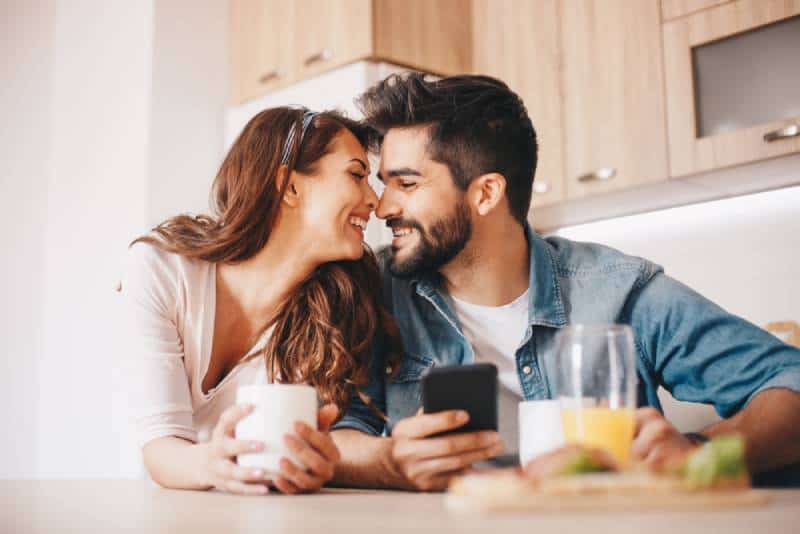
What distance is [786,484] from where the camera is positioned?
4.74 feet

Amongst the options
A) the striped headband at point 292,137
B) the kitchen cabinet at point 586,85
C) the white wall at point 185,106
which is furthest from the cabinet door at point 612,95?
the white wall at point 185,106

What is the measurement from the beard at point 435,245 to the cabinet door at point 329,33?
1100 mm

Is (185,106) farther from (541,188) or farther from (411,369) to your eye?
(411,369)

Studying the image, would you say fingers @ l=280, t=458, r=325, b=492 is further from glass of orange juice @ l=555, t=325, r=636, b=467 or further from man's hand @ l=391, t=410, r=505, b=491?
glass of orange juice @ l=555, t=325, r=636, b=467

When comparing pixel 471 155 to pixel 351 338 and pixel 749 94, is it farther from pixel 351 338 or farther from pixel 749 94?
pixel 749 94

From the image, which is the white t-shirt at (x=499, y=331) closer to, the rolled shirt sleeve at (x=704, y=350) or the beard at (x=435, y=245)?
the beard at (x=435, y=245)

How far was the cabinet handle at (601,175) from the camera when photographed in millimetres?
2508

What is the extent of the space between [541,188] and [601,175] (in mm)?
204

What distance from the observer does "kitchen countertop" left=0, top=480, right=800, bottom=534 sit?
56cm

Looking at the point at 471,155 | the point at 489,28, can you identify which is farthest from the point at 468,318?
the point at 489,28

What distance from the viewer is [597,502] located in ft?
1.84

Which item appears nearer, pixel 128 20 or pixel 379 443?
pixel 379 443

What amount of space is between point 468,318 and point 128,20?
1986 millimetres

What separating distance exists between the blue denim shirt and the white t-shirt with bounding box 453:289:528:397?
0.05 metres
